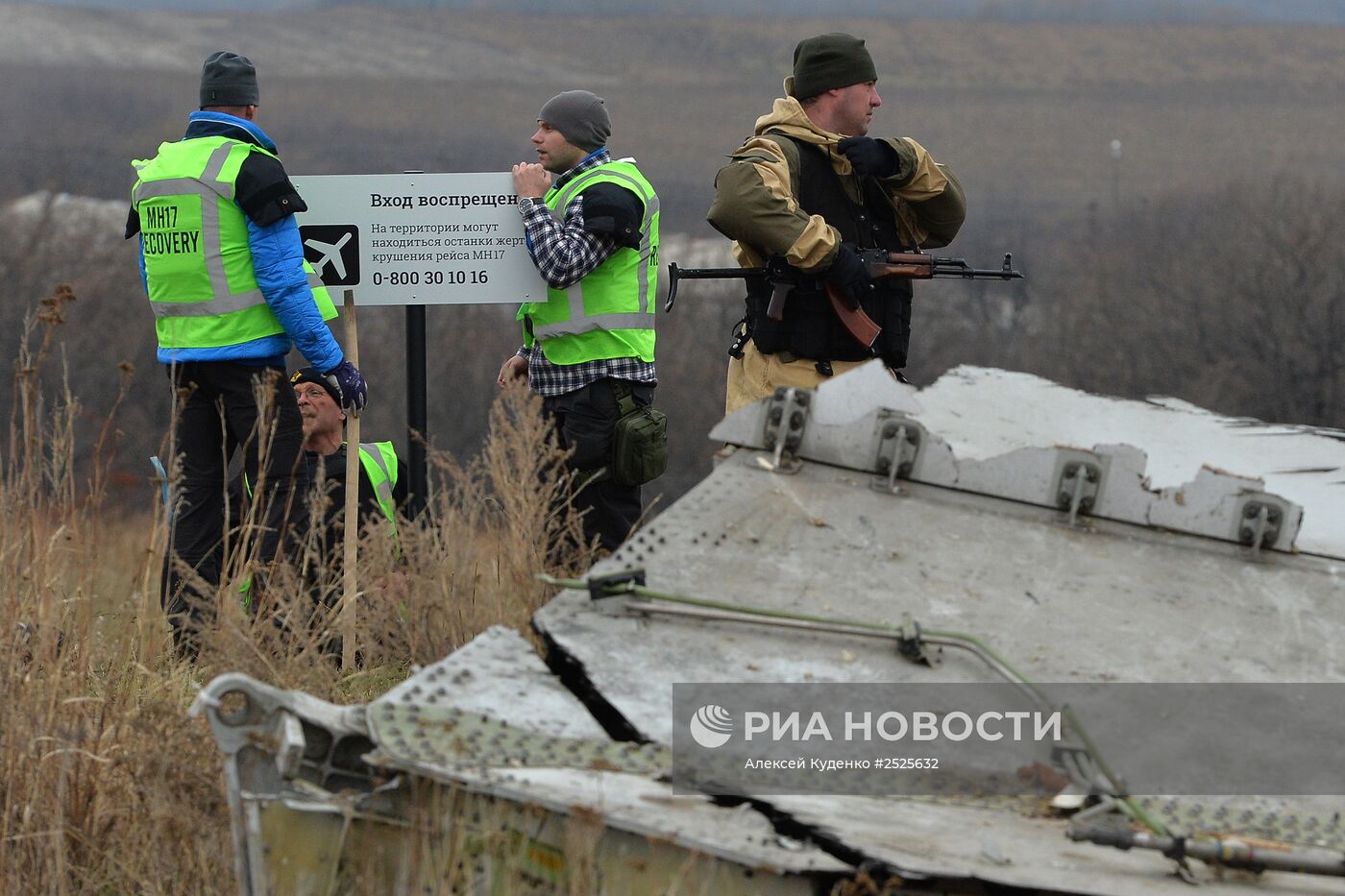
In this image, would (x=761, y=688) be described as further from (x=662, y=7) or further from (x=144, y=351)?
(x=662, y=7)

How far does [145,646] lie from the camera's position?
4.93 metres

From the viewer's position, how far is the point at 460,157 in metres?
76.6

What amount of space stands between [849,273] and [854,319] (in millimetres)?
196

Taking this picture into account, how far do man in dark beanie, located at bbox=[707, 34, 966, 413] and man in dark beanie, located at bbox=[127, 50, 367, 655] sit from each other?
1.40m

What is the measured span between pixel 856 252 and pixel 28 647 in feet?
9.66

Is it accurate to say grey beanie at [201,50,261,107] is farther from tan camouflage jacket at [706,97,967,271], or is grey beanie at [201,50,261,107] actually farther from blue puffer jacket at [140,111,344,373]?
tan camouflage jacket at [706,97,967,271]

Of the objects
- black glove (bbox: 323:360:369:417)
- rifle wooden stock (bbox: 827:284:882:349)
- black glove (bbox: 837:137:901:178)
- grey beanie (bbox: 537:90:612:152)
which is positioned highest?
grey beanie (bbox: 537:90:612:152)

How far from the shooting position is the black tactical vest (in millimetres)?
5801

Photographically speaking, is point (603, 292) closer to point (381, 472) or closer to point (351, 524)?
point (381, 472)

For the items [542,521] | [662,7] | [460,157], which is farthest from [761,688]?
[662,7]

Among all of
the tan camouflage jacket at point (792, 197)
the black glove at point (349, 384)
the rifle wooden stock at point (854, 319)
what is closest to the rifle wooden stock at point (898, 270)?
the rifle wooden stock at point (854, 319)

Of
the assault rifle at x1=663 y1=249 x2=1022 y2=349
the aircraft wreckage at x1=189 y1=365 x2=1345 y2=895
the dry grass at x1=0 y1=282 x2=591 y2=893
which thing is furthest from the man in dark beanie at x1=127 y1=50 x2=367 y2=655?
the aircraft wreckage at x1=189 y1=365 x2=1345 y2=895

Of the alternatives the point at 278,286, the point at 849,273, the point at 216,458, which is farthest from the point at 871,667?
the point at 216,458

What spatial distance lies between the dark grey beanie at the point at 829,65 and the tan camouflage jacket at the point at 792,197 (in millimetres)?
94
